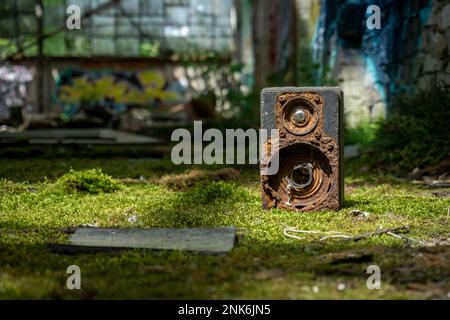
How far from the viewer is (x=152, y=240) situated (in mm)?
4395

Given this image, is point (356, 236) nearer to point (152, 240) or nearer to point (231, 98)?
point (152, 240)

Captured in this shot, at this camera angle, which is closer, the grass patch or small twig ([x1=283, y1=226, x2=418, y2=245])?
small twig ([x1=283, y1=226, x2=418, y2=245])

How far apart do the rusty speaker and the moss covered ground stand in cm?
16

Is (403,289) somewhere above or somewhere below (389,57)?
below

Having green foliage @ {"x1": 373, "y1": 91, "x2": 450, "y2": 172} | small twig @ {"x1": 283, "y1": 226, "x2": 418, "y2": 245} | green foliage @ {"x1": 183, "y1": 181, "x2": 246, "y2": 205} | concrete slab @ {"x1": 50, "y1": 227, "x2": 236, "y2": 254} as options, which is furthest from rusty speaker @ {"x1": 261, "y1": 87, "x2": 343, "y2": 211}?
green foliage @ {"x1": 373, "y1": 91, "x2": 450, "y2": 172}

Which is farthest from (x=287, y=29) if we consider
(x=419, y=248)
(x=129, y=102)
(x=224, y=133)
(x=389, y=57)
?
(x=419, y=248)

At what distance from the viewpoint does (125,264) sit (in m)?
3.87

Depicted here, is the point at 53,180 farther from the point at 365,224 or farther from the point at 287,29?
the point at 287,29

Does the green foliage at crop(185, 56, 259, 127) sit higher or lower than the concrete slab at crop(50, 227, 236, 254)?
higher

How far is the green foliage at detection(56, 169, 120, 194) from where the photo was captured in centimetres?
641

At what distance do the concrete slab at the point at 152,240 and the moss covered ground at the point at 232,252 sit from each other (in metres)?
0.09

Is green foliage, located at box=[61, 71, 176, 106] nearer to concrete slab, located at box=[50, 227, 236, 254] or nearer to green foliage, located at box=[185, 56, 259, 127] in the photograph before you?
green foliage, located at box=[185, 56, 259, 127]

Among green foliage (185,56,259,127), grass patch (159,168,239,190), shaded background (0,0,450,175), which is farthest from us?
green foliage (185,56,259,127)

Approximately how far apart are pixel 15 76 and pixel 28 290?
19.3 metres
